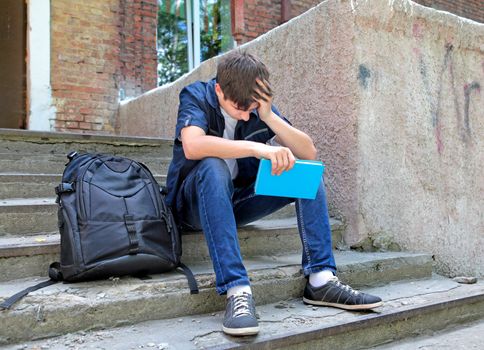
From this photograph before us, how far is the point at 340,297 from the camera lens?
202 cm

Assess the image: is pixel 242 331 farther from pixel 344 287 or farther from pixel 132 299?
pixel 344 287

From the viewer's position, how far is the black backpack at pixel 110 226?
178 centimetres

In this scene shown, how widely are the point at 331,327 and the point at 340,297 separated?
0.21 meters

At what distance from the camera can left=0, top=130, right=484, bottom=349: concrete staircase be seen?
5.56 feet

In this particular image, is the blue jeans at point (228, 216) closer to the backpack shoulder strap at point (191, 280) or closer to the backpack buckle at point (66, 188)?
the backpack shoulder strap at point (191, 280)

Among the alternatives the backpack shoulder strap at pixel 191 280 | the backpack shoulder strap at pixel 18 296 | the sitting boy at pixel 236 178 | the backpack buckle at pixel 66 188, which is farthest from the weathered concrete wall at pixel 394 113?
the backpack shoulder strap at pixel 18 296

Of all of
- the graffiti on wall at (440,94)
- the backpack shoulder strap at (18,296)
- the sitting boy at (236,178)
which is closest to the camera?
the backpack shoulder strap at (18,296)

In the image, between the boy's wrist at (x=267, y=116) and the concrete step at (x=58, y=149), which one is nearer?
the boy's wrist at (x=267, y=116)

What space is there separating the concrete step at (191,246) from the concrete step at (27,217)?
0.08 meters

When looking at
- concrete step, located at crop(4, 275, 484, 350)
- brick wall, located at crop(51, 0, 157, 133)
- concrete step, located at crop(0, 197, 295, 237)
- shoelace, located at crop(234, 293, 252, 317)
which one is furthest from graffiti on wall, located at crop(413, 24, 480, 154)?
brick wall, located at crop(51, 0, 157, 133)

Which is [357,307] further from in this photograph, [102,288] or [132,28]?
[132,28]

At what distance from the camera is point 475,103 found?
126 inches

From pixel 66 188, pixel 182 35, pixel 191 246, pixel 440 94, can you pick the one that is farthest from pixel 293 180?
pixel 182 35

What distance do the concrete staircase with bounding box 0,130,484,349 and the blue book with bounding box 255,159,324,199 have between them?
1.41ft
